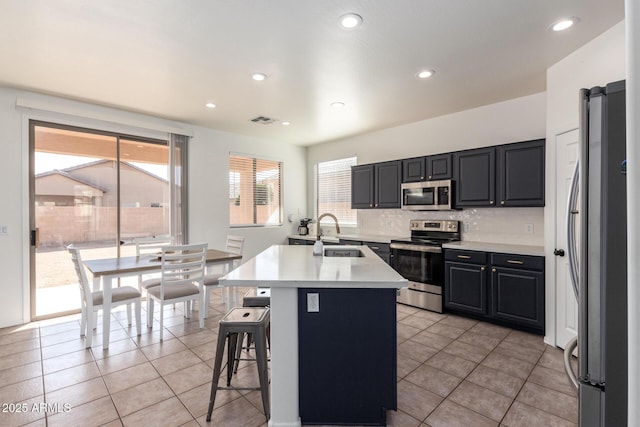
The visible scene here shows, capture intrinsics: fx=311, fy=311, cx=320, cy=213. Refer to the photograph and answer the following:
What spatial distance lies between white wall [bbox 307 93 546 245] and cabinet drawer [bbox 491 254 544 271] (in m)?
0.58

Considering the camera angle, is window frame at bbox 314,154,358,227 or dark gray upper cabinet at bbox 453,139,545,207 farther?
window frame at bbox 314,154,358,227

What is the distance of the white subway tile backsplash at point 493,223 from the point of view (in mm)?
3635

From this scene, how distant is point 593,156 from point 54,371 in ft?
12.2

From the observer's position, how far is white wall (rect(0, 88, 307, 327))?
3.44 metres

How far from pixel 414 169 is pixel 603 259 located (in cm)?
356

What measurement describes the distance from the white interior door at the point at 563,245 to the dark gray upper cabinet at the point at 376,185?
6.80ft

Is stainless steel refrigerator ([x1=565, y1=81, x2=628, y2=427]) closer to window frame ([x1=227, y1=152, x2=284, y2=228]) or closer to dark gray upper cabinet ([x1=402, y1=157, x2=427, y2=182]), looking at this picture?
dark gray upper cabinet ([x1=402, y1=157, x2=427, y2=182])

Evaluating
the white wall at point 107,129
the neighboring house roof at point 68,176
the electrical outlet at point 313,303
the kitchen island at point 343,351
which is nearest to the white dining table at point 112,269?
the white wall at point 107,129

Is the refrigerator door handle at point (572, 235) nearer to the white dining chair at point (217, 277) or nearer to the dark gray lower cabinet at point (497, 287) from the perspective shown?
the dark gray lower cabinet at point (497, 287)

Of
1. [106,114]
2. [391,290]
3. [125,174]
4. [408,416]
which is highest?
[106,114]

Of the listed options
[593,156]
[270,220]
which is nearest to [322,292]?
[593,156]

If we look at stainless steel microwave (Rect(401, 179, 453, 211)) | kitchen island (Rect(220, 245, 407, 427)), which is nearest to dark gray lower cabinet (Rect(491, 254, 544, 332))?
stainless steel microwave (Rect(401, 179, 453, 211))

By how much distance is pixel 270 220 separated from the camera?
240 inches

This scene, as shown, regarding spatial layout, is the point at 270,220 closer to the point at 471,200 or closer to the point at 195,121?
the point at 195,121
